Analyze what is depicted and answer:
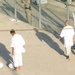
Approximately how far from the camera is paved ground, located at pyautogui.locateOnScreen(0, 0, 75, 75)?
12578mm

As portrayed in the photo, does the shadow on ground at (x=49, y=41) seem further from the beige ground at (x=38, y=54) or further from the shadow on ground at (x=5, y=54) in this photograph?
the shadow on ground at (x=5, y=54)

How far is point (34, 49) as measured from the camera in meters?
15.1

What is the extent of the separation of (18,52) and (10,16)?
29.3 ft

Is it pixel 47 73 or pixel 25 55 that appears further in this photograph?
pixel 25 55

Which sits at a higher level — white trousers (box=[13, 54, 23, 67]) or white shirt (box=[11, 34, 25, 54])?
white shirt (box=[11, 34, 25, 54])

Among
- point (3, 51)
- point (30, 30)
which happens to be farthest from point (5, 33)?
point (3, 51)

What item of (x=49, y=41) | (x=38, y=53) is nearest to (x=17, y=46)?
(x=38, y=53)

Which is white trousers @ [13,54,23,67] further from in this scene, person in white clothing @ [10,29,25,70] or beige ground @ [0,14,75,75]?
beige ground @ [0,14,75,75]

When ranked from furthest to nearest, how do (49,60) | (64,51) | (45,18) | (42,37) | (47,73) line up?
(45,18) < (42,37) < (64,51) < (49,60) < (47,73)

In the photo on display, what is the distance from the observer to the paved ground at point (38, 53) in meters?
12.6

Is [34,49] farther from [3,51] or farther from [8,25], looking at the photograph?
[8,25]

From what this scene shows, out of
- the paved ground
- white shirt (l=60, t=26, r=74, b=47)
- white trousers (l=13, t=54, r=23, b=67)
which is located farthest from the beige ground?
white shirt (l=60, t=26, r=74, b=47)

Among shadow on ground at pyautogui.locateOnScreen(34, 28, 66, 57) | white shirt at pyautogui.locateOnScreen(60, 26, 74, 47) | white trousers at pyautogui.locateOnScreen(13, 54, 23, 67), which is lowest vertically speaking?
shadow on ground at pyautogui.locateOnScreen(34, 28, 66, 57)

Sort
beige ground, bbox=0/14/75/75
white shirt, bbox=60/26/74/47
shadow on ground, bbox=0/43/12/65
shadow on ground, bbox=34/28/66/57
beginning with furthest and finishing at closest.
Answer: shadow on ground, bbox=34/28/66/57 → shadow on ground, bbox=0/43/12/65 → white shirt, bbox=60/26/74/47 → beige ground, bbox=0/14/75/75
